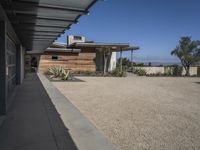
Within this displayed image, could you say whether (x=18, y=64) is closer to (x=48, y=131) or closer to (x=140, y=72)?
(x=48, y=131)

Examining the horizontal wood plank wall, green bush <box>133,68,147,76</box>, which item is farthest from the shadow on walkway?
green bush <box>133,68,147,76</box>

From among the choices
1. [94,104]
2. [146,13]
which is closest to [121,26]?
[146,13]

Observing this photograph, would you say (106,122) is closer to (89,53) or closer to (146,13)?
(89,53)

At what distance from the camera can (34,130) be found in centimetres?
523

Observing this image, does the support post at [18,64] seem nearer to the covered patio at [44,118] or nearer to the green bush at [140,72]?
the covered patio at [44,118]

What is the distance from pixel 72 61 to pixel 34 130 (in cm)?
2130

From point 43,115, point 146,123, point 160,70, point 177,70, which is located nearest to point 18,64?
point 43,115

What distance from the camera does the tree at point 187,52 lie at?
1134 inches

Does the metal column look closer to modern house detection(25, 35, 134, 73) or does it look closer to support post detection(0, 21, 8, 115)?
support post detection(0, 21, 8, 115)

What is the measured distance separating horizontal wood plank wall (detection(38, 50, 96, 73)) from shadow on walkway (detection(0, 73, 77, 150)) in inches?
717

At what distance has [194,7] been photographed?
25.8 m

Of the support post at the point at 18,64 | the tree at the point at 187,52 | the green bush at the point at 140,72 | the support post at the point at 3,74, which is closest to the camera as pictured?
the support post at the point at 3,74

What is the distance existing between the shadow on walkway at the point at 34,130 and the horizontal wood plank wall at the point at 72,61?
18.2 meters

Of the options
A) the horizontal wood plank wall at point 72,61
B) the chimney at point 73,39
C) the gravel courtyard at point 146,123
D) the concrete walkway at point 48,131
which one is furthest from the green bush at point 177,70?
the concrete walkway at point 48,131
